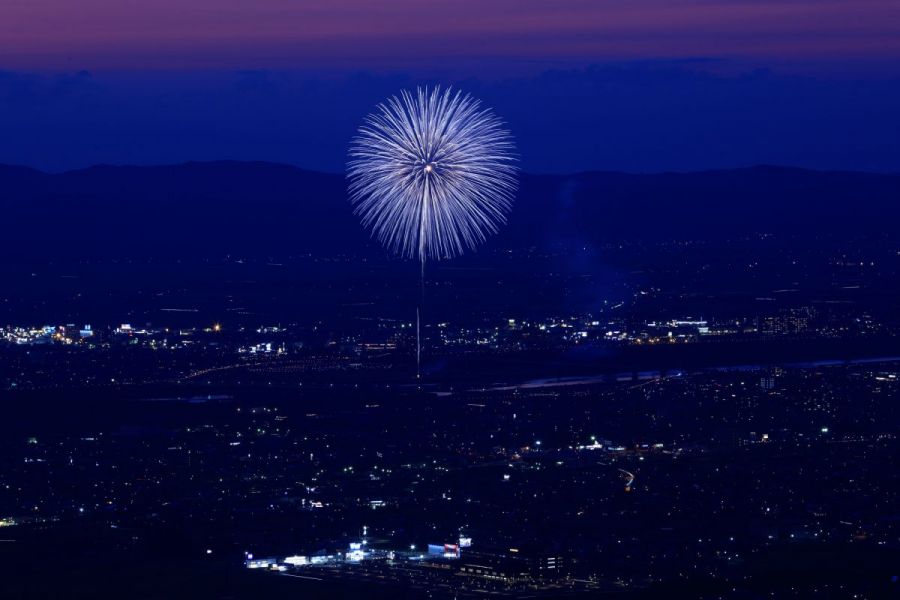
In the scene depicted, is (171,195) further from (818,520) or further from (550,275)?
(818,520)

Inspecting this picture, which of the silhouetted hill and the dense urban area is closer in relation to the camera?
the dense urban area

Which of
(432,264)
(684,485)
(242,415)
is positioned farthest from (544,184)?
(684,485)

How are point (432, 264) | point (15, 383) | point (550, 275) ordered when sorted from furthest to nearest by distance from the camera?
point (432, 264)
point (550, 275)
point (15, 383)

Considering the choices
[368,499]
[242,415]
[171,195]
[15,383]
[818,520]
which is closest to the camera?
[818,520]

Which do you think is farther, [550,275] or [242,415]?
[550,275]

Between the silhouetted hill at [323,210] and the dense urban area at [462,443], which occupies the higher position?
the silhouetted hill at [323,210]

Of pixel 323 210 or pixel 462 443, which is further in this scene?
pixel 323 210

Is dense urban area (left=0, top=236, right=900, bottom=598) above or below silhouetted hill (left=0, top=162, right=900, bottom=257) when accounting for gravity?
below

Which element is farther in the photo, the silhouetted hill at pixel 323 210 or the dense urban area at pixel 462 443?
the silhouetted hill at pixel 323 210
